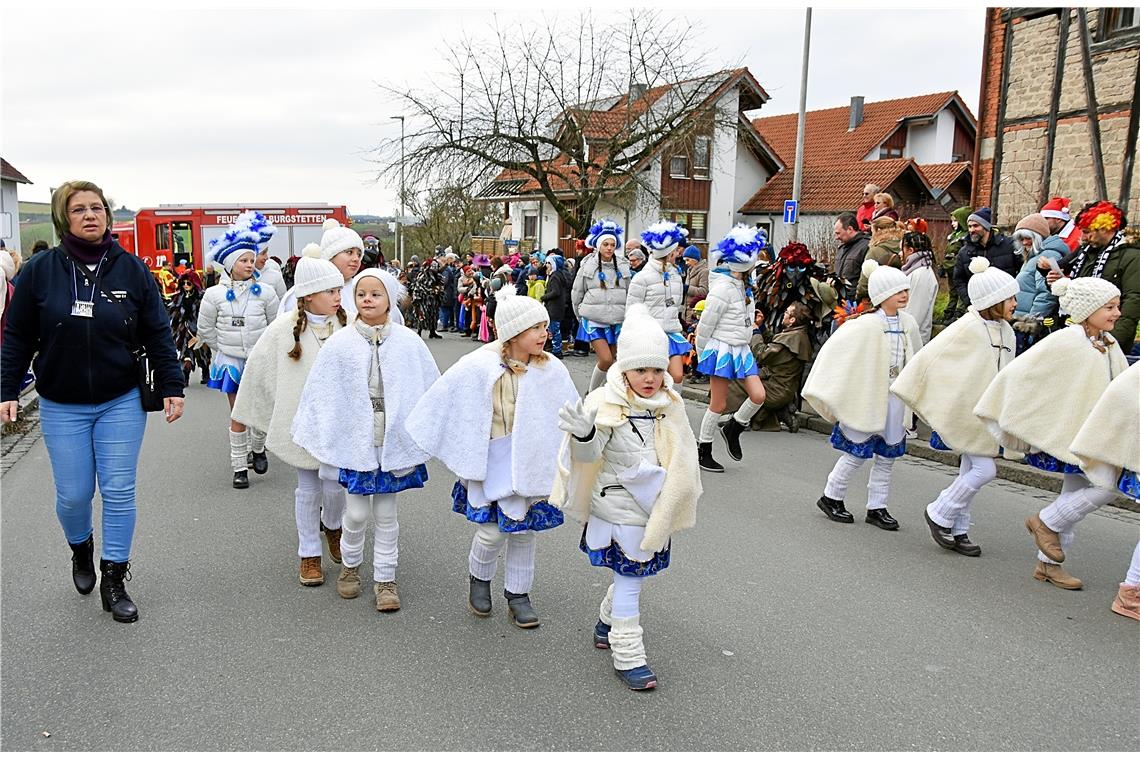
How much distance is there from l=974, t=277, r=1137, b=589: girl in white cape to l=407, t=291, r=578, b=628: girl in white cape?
266 centimetres

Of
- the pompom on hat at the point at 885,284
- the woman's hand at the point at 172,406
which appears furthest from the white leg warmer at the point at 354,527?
the pompom on hat at the point at 885,284

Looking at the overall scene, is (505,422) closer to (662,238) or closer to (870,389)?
(870,389)

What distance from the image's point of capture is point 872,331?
6453mm

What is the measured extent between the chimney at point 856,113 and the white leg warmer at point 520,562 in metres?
40.9

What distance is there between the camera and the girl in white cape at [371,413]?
4809 mm

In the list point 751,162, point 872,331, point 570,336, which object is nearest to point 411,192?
point 570,336

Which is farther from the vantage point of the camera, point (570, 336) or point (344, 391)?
point (570, 336)

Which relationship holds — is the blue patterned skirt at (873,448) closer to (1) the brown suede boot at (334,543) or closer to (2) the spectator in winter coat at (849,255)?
(1) the brown suede boot at (334,543)

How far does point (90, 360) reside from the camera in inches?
179

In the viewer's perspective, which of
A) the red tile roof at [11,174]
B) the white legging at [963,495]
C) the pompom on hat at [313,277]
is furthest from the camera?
the red tile roof at [11,174]

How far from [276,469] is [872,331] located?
4960 mm

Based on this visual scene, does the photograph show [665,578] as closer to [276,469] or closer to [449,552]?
[449,552]

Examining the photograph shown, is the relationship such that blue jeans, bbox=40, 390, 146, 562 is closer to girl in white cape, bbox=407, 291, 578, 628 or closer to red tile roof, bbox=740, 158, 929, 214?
girl in white cape, bbox=407, 291, 578, 628

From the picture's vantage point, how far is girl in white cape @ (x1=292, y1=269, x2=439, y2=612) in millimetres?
4809
